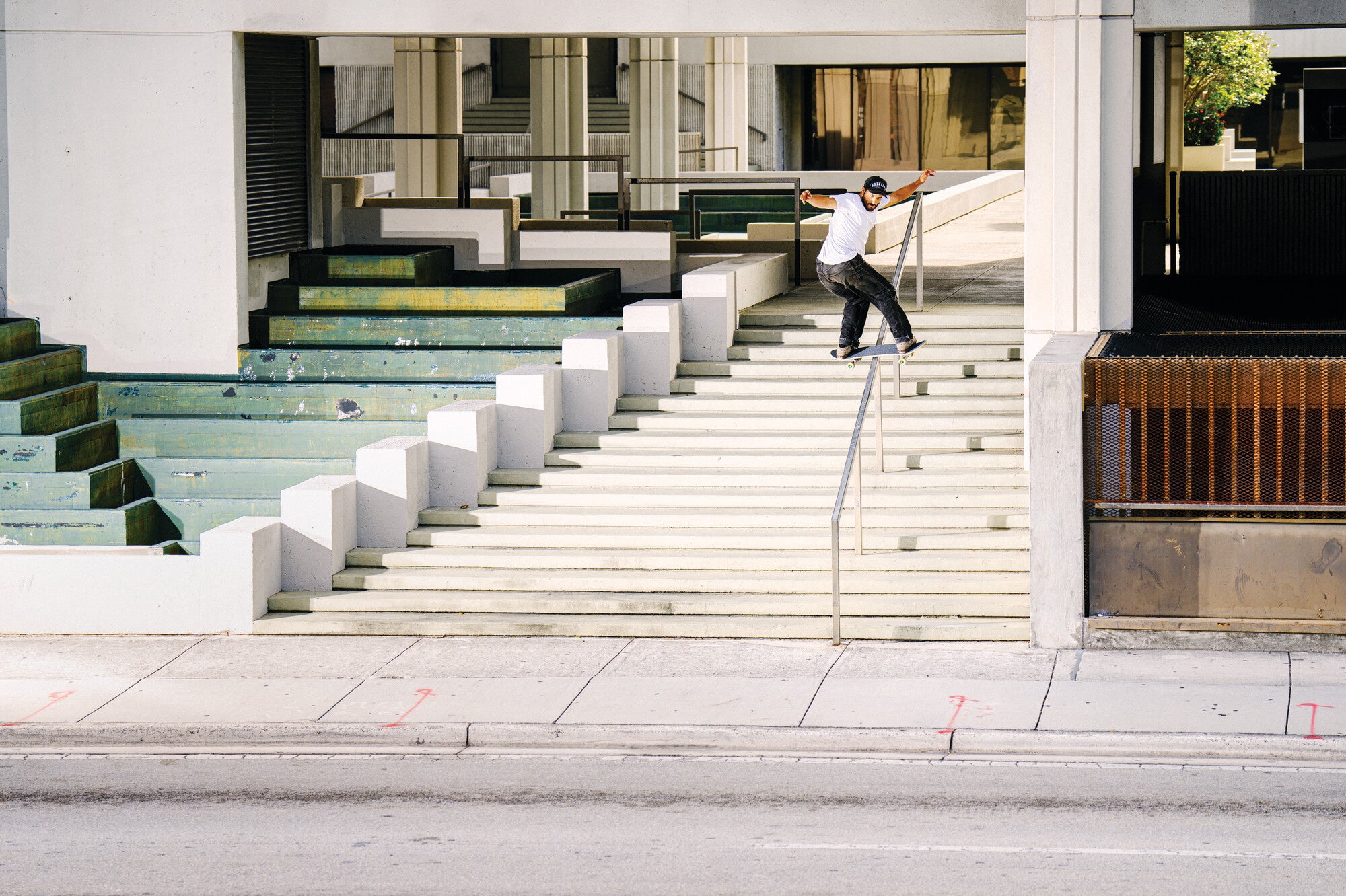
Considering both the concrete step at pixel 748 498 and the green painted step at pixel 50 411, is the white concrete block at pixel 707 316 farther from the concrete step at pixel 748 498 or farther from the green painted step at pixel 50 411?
the green painted step at pixel 50 411

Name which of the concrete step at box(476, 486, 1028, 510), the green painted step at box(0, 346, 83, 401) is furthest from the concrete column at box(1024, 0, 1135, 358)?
the green painted step at box(0, 346, 83, 401)

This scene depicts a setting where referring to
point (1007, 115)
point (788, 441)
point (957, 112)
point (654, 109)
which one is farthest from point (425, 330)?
point (1007, 115)

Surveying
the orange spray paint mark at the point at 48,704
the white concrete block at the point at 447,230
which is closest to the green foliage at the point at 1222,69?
the white concrete block at the point at 447,230

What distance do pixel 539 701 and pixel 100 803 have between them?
2.85 m

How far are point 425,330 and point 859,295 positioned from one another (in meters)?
5.38

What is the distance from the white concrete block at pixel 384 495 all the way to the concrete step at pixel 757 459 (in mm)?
1711

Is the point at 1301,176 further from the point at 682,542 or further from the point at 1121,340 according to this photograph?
the point at 682,542

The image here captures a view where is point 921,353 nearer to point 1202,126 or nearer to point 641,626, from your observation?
point 641,626

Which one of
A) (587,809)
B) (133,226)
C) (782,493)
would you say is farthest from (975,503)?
(133,226)

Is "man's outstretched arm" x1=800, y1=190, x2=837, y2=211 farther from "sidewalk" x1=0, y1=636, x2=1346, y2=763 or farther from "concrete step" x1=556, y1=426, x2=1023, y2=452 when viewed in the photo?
"sidewalk" x1=0, y1=636, x2=1346, y2=763

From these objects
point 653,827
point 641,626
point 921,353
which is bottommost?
point 653,827

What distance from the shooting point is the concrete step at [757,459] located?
1547 centimetres

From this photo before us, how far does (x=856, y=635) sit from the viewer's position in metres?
12.9

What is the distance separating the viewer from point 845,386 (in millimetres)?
17109
